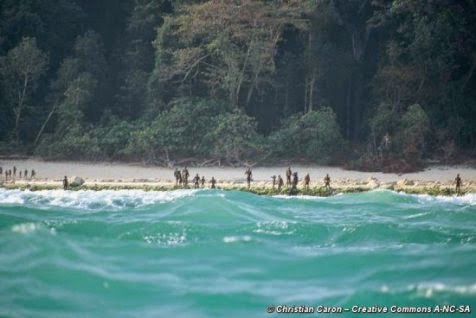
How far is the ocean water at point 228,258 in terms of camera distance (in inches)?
417

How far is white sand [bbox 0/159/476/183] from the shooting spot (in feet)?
85.9

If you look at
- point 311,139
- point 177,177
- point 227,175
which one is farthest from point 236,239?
point 311,139

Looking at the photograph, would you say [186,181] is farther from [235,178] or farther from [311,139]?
[311,139]

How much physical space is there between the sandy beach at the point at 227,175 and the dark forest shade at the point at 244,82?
85 centimetres

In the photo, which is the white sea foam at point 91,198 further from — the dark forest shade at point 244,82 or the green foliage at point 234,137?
the dark forest shade at point 244,82

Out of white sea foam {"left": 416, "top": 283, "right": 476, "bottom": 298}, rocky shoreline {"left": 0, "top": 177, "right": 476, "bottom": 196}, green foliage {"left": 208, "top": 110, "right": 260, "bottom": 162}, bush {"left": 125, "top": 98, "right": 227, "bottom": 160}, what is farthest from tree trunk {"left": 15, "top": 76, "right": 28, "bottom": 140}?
white sea foam {"left": 416, "top": 283, "right": 476, "bottom": 298}

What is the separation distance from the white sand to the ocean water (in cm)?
595

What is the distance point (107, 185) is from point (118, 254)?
36.3ft

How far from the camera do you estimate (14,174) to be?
25.9 m

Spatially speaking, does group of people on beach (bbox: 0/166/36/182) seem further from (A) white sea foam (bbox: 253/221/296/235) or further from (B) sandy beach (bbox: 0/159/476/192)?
(A) white sea foam (bbox: 253/221/296/235)

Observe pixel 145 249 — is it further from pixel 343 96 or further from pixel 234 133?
pixel 343 96

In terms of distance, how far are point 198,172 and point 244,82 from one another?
613 cm

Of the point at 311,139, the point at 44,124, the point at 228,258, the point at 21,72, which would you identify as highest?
the point at 21,72

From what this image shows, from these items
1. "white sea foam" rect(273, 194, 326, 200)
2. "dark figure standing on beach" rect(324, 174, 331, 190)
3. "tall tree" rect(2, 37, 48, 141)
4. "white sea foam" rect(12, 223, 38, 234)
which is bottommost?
"white sea foam" rect(12, 223, 38, 234)
